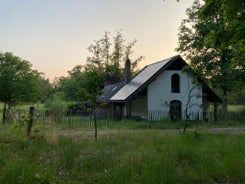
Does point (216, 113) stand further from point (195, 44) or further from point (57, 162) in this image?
point (57, 162)

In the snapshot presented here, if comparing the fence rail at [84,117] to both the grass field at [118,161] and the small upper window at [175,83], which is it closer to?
the small upper window at [175,83]

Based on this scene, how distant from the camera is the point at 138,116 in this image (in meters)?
24.5

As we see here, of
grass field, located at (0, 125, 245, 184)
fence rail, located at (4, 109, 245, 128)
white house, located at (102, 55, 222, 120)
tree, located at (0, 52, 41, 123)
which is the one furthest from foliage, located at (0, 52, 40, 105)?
grass field, located at (0, 125, 245, 184)

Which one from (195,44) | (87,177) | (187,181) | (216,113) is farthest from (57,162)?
(195,44)

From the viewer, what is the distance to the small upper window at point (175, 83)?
25344mm

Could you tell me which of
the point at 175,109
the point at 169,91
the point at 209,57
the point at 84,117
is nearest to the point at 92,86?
the point at 84,117

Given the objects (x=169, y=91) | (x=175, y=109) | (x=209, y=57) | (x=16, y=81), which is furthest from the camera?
(x=16, y=81)

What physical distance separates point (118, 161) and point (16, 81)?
97.0 feet

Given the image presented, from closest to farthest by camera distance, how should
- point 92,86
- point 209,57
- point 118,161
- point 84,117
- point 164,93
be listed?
point 118,161 → point 92,86 → point 84,117 → point 164,93 → point 209,57

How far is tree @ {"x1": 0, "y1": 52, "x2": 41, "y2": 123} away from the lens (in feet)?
106

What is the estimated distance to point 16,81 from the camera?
33.6 meters

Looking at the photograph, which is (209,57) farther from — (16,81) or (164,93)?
(16,81)

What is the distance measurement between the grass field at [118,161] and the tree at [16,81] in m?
23.4

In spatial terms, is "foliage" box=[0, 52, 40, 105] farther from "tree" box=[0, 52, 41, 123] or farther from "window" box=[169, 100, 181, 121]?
"window" box=[169, 100, 181, 121]
